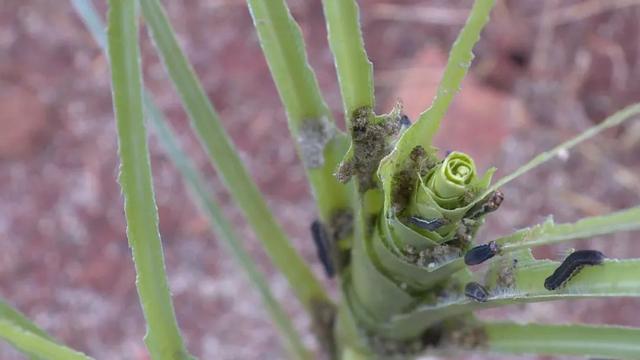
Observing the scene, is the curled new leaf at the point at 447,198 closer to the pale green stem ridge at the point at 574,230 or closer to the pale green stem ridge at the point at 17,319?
the pale green stem ridge at the point at 574,230

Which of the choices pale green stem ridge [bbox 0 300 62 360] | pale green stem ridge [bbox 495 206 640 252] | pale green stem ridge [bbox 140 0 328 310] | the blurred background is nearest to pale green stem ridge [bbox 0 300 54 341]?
pale green stem ridge [bbox 0 300 62 360]

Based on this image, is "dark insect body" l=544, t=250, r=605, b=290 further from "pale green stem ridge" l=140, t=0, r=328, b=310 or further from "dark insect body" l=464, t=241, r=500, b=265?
"pale green stem ridge" l=140, t=0, r=328, b=310

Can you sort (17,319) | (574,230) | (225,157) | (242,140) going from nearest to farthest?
(574,230)
(17,319)
(225,157)
(242,140)

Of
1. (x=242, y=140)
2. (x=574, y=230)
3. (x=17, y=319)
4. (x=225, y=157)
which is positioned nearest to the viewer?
(x=574, y=230)

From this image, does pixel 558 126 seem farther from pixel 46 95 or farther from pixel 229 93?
pixel 46 95

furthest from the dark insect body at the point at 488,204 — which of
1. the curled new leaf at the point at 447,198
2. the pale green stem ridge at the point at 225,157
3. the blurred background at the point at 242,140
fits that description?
the blurred background at the point at 242,140

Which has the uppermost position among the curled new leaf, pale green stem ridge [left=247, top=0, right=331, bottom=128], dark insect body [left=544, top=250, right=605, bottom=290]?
pale green stem ridge [left=247, top=0, right=331, bottom=128]

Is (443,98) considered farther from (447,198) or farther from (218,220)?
(218,220)

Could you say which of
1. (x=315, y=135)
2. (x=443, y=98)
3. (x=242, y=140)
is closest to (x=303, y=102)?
(x=315, y=135)
